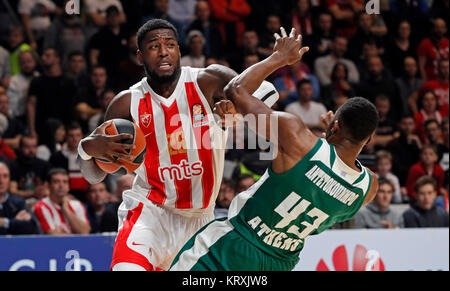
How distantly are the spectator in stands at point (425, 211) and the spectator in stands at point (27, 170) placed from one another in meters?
4.54

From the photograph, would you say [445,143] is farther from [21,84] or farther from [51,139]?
[21,84]

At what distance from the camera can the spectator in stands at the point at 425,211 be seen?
29.7 feet

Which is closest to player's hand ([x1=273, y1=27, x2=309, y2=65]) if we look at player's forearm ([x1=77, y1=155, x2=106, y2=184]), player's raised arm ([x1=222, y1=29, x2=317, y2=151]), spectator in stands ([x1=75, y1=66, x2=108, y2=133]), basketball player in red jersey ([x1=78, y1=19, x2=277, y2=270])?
player's raised arm ([x1=222, y1=29, x2=317, y2=151])

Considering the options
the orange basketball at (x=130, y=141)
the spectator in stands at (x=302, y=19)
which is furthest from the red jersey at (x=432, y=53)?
the orange basketball at (x=130, y=141)

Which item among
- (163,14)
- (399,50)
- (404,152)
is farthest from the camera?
(399,50)

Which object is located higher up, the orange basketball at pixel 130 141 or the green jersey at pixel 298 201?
the orange basketball at pixel 130 141

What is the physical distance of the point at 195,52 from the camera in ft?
36.2

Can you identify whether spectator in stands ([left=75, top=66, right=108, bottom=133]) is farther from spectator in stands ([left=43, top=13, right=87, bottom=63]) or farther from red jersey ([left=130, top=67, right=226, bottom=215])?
red jersey ([left=130, top=67, right=226, bottom=215])

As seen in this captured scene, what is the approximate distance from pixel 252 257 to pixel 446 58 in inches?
336

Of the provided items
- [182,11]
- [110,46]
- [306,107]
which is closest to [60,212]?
[110,46]

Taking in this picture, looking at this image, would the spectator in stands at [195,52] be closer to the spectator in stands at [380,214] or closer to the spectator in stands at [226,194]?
the spectator in stands at [226,194]

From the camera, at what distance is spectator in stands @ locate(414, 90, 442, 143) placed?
1131 cm

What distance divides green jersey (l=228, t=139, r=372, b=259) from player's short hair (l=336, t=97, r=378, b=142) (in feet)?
0.52

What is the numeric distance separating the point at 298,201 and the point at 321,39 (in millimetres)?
8220
